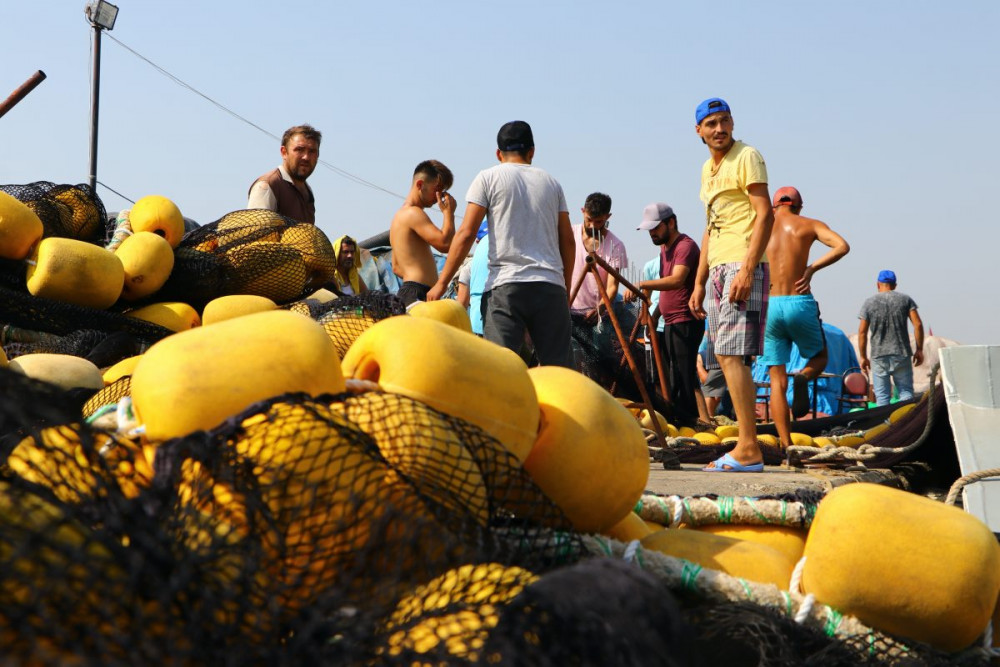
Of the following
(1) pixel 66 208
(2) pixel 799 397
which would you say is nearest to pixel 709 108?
(1) pixel 66 208

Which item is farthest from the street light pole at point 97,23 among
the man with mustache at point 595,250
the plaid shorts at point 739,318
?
the plaid shorts at point 739,318

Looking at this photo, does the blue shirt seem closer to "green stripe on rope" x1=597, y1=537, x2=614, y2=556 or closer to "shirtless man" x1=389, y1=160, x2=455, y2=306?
"shirtless man" x1=389, y1=160, x2=455, y2=306

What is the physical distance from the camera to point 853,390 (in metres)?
16.2

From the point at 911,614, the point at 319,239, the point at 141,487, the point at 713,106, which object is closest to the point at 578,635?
the point at 141,487

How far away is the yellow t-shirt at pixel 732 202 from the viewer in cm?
616

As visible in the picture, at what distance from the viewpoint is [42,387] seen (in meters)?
1.35

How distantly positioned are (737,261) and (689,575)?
182 inches

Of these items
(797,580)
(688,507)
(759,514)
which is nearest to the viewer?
(797,580)

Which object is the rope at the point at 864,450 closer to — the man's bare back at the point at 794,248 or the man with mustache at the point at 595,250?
the man's bare back at the point at 794,248

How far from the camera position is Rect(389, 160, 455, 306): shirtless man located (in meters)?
7.01

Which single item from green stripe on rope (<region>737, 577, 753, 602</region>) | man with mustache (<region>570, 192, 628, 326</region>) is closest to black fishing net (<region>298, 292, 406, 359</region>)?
green stripe on rope (<region>737, 577, 753, 602</region>)

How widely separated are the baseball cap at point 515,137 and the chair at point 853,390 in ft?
36.1

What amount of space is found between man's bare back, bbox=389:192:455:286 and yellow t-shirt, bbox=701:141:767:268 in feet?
5.79

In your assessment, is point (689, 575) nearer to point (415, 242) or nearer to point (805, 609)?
point (805, 609)
